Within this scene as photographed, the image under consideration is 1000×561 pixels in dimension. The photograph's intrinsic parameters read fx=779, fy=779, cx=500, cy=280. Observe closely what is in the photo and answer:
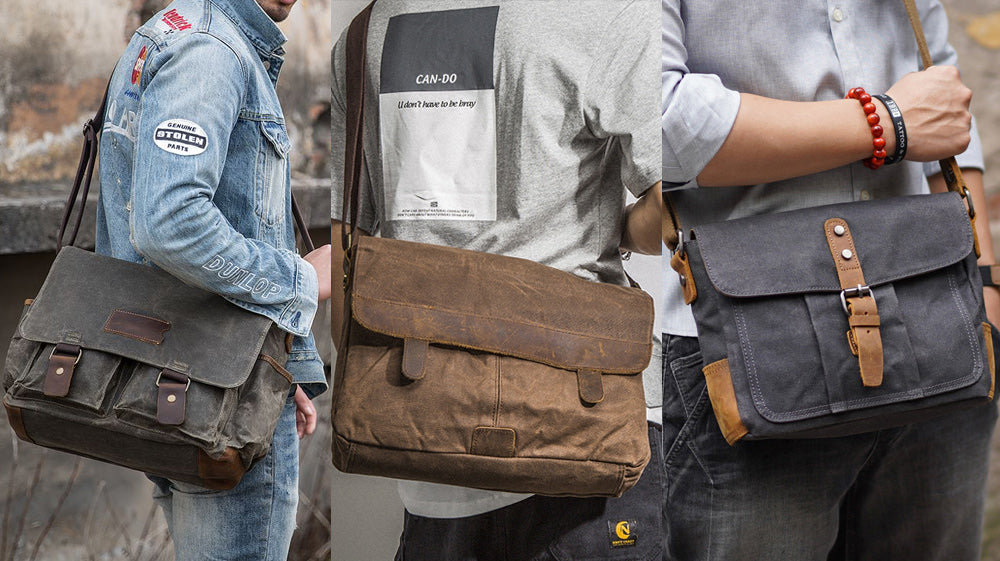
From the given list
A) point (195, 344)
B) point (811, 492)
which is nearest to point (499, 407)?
point (195, 344)

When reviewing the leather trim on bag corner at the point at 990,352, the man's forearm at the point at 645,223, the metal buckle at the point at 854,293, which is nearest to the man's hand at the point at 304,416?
the man's forearm at the point at 645,223

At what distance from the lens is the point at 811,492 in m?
0.77

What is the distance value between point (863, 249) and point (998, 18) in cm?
36

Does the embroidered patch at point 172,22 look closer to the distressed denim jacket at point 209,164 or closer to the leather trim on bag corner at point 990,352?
the distressed denim jacket at point 209,164

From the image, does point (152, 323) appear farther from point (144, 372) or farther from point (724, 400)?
point (724, 400)

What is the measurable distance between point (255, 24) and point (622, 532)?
539mm

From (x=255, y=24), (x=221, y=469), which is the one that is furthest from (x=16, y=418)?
(x=255, y=24)

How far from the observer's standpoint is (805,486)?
765 mm

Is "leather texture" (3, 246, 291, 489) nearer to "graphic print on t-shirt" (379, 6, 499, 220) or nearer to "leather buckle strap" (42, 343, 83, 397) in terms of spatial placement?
"leather buckle strap" (42, 343, 83, 397)

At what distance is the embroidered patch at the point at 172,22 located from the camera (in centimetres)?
65

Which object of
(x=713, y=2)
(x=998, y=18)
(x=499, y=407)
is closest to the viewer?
(x=499, y=407)

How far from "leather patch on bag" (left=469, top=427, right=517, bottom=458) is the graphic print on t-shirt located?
17 cm

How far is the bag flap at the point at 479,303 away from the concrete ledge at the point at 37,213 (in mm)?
159

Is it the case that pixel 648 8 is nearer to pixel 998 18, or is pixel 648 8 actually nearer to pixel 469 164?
pixel 469 164
